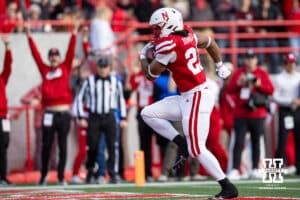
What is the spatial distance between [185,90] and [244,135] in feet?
17.7

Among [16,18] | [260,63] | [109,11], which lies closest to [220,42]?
[260,63]

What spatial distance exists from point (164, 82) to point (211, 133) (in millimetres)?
1028

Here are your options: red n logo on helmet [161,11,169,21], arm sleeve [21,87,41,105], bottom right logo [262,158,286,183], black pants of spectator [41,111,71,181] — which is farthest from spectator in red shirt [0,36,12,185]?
red n logo on helmet [161,11,169,21]

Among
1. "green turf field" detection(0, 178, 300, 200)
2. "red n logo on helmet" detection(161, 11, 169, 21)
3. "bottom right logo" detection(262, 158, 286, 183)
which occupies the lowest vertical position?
"green turf field" detection(0, 178, 300, 200)

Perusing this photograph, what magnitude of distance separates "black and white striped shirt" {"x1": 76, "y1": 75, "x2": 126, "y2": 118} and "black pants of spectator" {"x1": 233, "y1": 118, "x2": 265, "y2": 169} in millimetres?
1845

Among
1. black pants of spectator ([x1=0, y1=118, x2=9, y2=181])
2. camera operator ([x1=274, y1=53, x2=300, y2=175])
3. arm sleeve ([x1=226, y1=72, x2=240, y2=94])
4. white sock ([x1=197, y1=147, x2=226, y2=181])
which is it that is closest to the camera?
white sock ([x1=197, y1=147, x2=226, y2=181])

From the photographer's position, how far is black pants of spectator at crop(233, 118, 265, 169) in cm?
1645

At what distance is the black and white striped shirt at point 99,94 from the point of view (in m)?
16.1

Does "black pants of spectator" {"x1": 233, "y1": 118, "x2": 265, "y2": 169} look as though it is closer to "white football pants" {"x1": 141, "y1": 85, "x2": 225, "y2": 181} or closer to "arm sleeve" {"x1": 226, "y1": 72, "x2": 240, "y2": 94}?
"arm sleeve" {"x1": 226, "y1": 72, "x2": 240, "y2": 94}

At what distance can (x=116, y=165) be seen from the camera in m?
16.6

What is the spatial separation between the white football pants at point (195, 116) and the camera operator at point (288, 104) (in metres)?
5.80

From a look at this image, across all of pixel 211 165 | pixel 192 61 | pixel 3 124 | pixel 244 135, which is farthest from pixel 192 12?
pixel 211 165

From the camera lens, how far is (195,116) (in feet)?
36.3

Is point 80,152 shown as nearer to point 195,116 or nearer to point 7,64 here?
point 7,64
